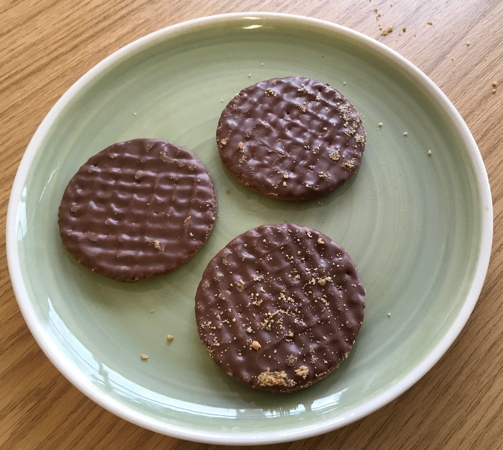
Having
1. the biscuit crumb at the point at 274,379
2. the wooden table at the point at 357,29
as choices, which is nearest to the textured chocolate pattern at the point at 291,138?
the wooden table at the point at 357,29

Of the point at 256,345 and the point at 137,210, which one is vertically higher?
the point at 137,210

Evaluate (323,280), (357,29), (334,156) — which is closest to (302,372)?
(323,280)

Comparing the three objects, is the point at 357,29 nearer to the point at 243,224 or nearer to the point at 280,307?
the point at 243,224

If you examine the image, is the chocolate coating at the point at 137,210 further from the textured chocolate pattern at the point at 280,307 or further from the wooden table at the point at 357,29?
the wooden table at the point at 357,29

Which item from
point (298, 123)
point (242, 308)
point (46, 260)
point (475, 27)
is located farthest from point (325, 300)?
point (475, 27)

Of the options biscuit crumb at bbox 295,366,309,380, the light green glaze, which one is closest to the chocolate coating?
the light green glaze
